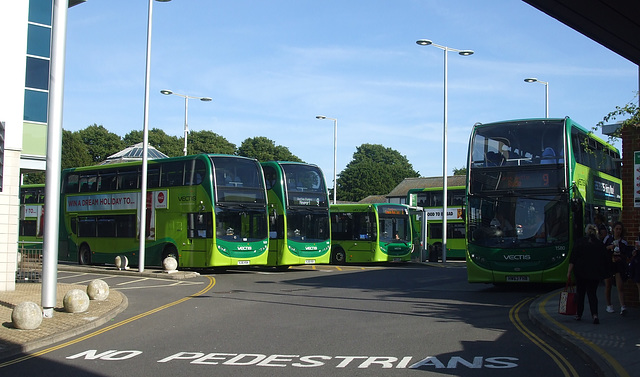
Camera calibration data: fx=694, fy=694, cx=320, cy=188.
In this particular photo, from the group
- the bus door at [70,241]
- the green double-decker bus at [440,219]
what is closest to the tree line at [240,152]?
the bus door at [70,241]

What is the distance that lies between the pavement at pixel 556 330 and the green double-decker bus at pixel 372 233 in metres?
17.1

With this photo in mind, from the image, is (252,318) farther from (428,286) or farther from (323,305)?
(428,286)

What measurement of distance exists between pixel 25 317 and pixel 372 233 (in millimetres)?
22991

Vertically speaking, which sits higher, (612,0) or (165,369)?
(612,0)

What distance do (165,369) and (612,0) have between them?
686cm

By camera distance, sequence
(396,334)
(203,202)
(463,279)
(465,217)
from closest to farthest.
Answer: (396,334) → (465,217) → (463,279) → (203,202)

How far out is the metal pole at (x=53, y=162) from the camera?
12.9 m

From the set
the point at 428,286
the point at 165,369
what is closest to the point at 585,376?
the point at 165,369

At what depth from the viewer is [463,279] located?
23203 millimetres

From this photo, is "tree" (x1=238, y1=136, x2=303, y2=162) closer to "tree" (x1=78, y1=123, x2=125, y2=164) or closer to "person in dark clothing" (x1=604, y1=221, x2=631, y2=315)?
"tree" (x1=78, y1=123, x2=125, y2=164)

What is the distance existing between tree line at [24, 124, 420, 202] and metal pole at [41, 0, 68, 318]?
189ft

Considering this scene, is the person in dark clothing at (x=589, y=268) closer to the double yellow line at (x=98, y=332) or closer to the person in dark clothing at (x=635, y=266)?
the person in dark clothing at (x=635, y=266)

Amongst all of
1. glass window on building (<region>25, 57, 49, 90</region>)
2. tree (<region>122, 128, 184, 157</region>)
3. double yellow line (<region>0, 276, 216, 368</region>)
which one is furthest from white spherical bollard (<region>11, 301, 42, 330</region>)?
tree (<region>122, 128, 184, 157</region>)

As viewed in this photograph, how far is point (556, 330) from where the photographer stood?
10602 millimetres
